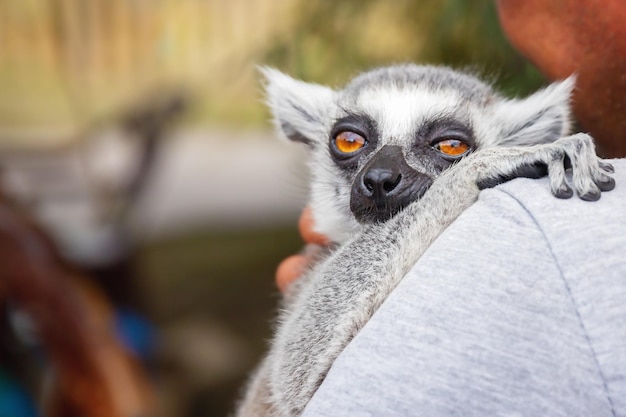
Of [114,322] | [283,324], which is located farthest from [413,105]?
[114,322]

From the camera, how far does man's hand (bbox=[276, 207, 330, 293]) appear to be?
1.65 m

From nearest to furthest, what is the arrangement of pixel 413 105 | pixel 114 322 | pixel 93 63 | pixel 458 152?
pixel 458 152 → pixel 413 105 → pixel 114 322 → pixel 93 63

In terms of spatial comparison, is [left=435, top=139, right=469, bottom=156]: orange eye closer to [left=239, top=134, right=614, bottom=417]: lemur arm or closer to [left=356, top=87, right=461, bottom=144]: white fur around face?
[left=356, top=87, right=461, bottom=144]: white fur around face

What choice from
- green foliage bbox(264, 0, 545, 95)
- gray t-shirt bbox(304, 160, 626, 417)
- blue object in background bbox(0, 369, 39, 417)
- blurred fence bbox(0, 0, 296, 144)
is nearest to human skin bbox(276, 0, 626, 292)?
gray t-shirt bbox(304, 160, 626, 417)

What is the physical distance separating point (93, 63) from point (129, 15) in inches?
17.7

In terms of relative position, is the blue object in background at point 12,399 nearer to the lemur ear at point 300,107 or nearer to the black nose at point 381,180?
the lemur ear at point 300,107

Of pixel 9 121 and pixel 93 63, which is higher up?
pixel 93 63

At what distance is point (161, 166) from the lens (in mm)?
4855

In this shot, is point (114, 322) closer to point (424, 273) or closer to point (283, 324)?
point (283, 324)

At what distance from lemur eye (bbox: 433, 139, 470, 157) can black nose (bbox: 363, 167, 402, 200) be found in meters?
0.16

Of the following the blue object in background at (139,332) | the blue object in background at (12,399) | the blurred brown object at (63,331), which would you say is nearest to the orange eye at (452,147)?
the blurred brown object at (63,331)

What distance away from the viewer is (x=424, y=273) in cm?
88

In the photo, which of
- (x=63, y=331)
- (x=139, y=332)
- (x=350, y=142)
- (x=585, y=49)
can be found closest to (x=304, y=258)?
(x=350, y=142)

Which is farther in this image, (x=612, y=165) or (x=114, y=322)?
(x=114, y=322)
